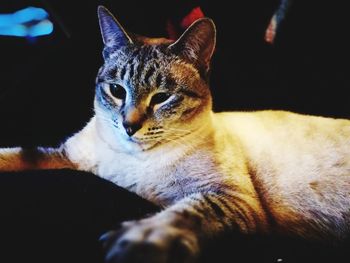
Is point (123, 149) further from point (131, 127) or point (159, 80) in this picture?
point (159, 80)

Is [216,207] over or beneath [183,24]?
beneath

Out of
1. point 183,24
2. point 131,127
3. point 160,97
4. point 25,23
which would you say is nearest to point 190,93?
point 160,97

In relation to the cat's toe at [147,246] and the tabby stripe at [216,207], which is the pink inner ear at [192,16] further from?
the cat's toe at [147,246]

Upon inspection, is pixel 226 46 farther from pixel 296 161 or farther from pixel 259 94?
pixel 296 161

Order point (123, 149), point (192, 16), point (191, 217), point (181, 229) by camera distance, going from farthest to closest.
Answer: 1. point (192, 16)
2. point (123, 149)
3. point (191, 217)
4. point (181, 229)

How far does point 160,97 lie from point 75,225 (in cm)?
63

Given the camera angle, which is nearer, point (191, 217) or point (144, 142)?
point (191, 217)

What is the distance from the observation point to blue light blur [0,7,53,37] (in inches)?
76.2

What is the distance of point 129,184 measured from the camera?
5.28 feet

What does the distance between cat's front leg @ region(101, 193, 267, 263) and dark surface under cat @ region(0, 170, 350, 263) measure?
2.3 inches

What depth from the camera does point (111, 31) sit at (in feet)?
5.67

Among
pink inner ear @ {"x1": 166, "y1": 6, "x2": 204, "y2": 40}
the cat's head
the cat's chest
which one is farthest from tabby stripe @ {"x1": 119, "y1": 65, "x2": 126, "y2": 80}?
pink inner ear @ {"x1": 166, "y1": 6, "x2": 204, "y2": 40}

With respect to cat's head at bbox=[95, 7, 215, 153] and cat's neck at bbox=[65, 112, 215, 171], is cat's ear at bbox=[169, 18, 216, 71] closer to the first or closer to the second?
cat's head at bbox=[95, 7, 215, 153]

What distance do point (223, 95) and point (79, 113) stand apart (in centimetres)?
91
